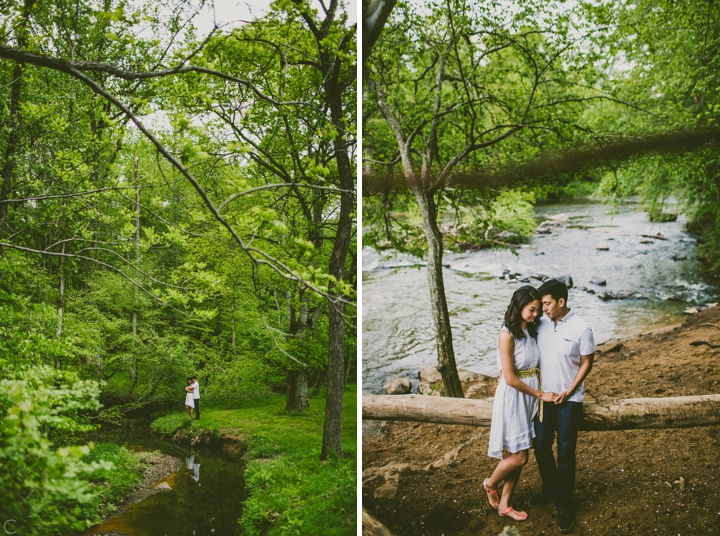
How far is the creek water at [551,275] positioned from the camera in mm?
2281

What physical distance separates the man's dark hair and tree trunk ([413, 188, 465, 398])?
25.2 inches

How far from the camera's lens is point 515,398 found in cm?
198

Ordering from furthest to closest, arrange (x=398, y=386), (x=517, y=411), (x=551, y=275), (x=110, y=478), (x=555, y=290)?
(x=398, y=386) → (x=551, y=275) → (x=555, y=290) → (x=517, y=411) → (x=110, y=478)

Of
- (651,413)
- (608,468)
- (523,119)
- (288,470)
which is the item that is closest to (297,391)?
(288,470)

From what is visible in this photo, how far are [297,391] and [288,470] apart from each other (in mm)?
335

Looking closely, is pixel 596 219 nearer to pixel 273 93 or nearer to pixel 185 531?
pixel 273 93

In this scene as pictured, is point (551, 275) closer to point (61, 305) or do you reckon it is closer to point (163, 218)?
point (163, 218)

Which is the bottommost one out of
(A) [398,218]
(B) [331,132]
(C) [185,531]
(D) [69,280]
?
(C) [185,531]

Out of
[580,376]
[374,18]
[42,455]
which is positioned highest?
[374,18]

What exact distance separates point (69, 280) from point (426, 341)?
1.78 meters

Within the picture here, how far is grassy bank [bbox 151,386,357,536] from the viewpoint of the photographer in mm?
1873

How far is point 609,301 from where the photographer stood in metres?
2.26

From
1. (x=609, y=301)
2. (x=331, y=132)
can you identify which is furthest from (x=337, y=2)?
(x=609, y=301)

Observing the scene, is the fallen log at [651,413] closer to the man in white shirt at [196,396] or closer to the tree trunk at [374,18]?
the man in white shirt at [196,396]
